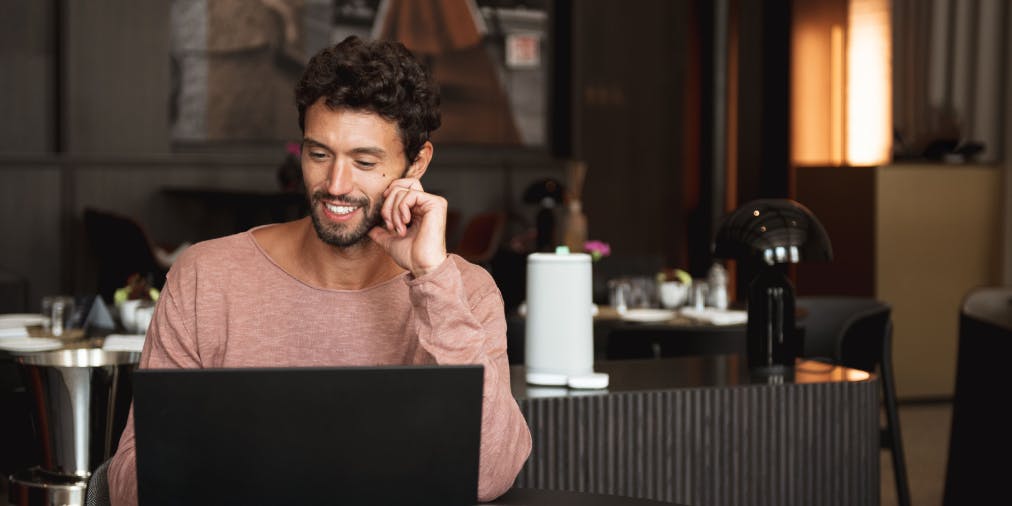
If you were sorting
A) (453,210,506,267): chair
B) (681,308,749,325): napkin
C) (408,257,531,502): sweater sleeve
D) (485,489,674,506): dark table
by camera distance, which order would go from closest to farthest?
1. (485,489,674,506): dark table
2. (408,257,531,502): sweater sleeve
3. (681,308,749,325): napkin
4. (453,210,506,267): chair

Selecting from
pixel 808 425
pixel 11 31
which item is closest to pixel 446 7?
pixel 11 31

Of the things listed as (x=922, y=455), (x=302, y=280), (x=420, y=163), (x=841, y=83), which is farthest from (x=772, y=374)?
(x=841, y=83)

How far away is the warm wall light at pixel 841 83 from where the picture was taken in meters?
7.92

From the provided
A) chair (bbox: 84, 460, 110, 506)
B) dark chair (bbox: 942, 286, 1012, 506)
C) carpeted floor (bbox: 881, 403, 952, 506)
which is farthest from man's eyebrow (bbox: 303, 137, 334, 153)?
carpeted floor (bbox: 881, 403, 952, 506)

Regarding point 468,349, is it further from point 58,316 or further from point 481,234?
point 481,234

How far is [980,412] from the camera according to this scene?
3.59 m

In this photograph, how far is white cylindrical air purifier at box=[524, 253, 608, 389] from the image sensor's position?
259 centimetres

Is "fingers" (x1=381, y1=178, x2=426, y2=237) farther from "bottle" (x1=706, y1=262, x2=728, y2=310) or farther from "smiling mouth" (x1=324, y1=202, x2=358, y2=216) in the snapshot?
"bottle" (x1=706, y1=262, x2=728, y2=310)

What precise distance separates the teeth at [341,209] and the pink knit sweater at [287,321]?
0.45 feet

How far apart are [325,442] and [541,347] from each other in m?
1.29

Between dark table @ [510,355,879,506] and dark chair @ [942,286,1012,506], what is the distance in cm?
85

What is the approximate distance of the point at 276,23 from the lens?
28.7 ft

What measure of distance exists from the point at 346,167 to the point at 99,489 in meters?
0.60

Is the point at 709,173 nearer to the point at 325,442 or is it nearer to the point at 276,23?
the point at 276,23
